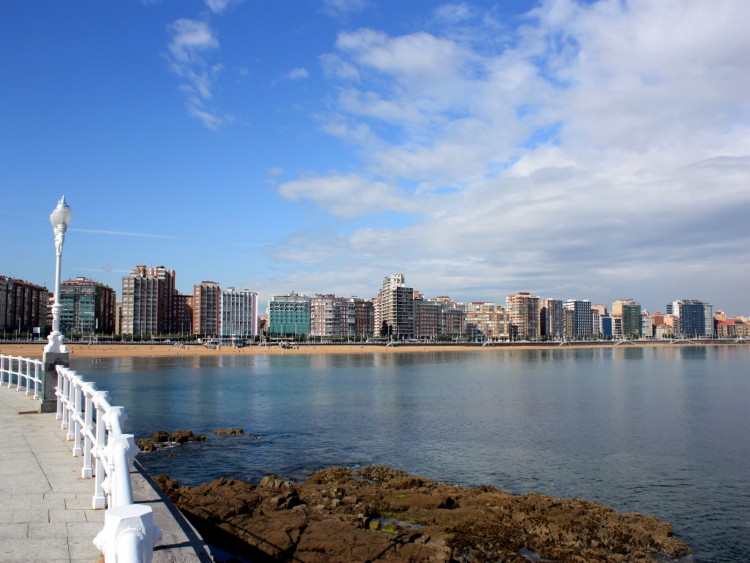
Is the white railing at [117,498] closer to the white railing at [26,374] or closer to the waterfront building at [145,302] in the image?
the white railing at [26,374]

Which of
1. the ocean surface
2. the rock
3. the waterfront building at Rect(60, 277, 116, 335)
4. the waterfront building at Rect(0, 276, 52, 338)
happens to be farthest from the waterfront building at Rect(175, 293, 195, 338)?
the rock

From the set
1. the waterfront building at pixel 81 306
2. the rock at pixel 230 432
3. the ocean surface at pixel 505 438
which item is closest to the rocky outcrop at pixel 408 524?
the ocean surface at pixel 505 438

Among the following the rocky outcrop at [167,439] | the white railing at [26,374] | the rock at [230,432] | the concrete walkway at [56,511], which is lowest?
the rock at [230,432]

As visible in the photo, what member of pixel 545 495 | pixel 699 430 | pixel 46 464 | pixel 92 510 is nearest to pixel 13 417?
pixel 46 464

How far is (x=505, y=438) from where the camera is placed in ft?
91.1

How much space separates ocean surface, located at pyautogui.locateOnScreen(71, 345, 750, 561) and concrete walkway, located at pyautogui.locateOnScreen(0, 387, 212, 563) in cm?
1005

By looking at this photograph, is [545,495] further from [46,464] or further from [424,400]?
[424,400]

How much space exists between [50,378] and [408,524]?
9459 mm

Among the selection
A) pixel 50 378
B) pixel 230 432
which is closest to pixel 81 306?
pixel 230 432

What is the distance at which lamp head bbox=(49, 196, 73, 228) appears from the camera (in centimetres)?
1387

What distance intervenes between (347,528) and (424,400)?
3092 cm

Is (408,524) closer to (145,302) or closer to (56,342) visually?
(56,342)

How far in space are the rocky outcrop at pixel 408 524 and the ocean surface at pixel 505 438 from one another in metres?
1.78

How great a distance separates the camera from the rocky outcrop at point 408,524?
1249 cm
